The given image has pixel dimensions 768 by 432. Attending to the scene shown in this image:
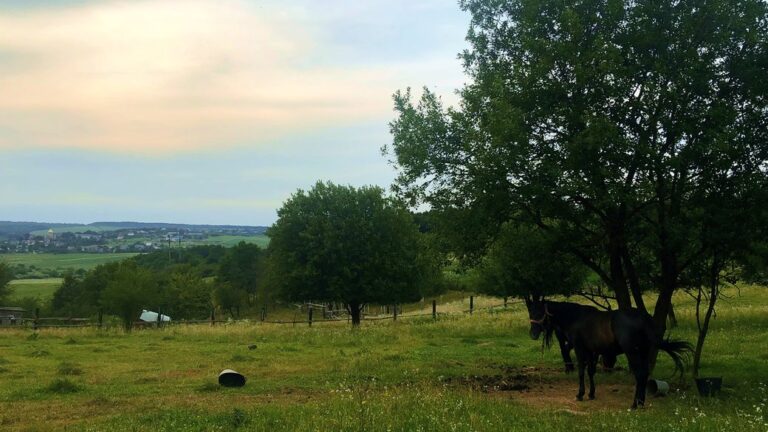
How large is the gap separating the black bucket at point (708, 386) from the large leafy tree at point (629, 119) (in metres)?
2.44

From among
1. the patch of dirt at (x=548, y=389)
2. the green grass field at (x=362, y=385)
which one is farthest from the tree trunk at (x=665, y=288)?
the patch of dirt at (x=548, y=389)

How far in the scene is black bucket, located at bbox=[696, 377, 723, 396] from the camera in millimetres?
10953

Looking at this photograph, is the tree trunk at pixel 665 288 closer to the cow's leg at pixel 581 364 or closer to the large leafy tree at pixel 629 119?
the large leafy tree at pixel 629 119

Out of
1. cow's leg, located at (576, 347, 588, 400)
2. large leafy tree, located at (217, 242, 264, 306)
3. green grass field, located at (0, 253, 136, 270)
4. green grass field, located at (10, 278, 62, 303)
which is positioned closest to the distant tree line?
cow's leg, located at (576, 347, 588, 400)

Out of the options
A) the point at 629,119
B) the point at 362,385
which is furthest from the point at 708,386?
the point at 362,385

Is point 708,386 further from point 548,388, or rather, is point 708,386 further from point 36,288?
point 36,288

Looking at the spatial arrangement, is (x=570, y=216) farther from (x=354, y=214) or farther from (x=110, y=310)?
(x=110, y=310)

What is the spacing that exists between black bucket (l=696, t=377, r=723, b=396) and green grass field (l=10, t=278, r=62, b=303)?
10941 cm

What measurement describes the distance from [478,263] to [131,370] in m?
11.8

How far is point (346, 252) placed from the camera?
3991cm

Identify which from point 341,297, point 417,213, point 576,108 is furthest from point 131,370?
point 341,297

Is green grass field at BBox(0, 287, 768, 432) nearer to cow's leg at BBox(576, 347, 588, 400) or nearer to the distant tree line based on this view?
cow's leg at BBox(576, 347, 588, 400)

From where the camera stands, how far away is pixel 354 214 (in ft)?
137

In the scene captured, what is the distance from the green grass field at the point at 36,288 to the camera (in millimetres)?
105125
